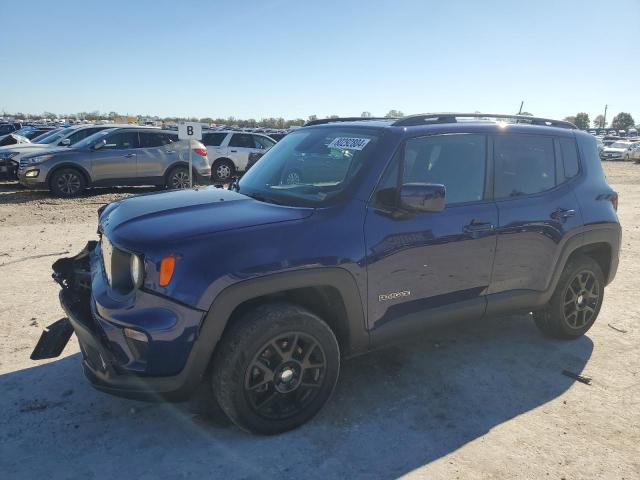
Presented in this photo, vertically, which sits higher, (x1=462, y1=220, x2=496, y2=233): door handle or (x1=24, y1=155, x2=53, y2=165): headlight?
(x1=462, y1=220, x2=496, y2=233): door handle

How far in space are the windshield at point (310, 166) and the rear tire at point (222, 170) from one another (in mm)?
11238

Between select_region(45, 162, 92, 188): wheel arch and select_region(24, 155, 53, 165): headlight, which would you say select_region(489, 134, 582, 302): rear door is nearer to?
select_region(45, 162, 92, 188): wheel arch

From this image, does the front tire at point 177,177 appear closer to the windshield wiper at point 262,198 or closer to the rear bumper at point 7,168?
the rear bumper at point 7,168

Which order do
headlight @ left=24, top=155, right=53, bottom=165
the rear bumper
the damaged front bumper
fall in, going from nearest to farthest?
the damaged front bumper
headlight @ left=24, top=155, right=53, bottom=165
the rear bumper

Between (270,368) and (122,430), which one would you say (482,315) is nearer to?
(270,368)

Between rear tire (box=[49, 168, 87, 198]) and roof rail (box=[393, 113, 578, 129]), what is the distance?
1011cm

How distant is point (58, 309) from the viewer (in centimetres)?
460

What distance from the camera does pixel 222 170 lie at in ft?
49.7

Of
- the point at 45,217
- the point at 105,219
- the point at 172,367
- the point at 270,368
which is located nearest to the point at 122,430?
the point at 172,367

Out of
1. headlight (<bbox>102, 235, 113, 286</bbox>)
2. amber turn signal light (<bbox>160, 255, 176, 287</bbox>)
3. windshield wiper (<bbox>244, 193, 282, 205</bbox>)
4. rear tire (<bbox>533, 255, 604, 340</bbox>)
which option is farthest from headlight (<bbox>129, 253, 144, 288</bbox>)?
rear tire (<bbox>533, 255, 604, 340</bbox>)

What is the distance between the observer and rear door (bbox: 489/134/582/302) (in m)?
3.66

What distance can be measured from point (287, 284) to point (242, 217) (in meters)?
0.48

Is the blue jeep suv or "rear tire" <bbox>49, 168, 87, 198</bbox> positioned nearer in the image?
the blue jeep suv

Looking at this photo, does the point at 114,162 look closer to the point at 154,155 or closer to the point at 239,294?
the point at 154,155
